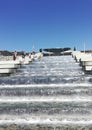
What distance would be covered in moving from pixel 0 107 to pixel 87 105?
200cm

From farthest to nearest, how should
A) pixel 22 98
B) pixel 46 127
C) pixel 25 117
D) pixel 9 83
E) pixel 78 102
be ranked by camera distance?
A: 1. pixel 9 83
2. pixel 22 98
3. pixel 78 102
4. pixel 25 117
5. pixel 46 127

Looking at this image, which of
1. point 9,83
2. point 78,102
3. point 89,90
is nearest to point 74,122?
point 78,102

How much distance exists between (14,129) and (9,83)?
333 cm

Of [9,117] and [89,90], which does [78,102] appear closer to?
[89,90]

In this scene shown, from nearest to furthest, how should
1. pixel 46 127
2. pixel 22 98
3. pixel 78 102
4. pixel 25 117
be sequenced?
pixel 46 127 < pixel 25 117 < pixel 78 102 < pixel 22 98

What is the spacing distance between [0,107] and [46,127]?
4.73 feet

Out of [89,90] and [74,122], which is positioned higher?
[89,90]

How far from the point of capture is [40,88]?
875cm

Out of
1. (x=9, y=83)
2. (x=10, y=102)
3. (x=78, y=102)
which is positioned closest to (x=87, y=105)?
(x=78, y=102)

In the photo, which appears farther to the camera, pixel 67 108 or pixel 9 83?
pixel 9 83

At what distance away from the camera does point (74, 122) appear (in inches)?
273

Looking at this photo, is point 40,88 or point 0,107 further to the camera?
point 40,88

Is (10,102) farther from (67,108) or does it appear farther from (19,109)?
(67,108)

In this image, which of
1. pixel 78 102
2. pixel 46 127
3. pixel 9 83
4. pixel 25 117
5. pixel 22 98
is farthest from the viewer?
pixel 9 83
